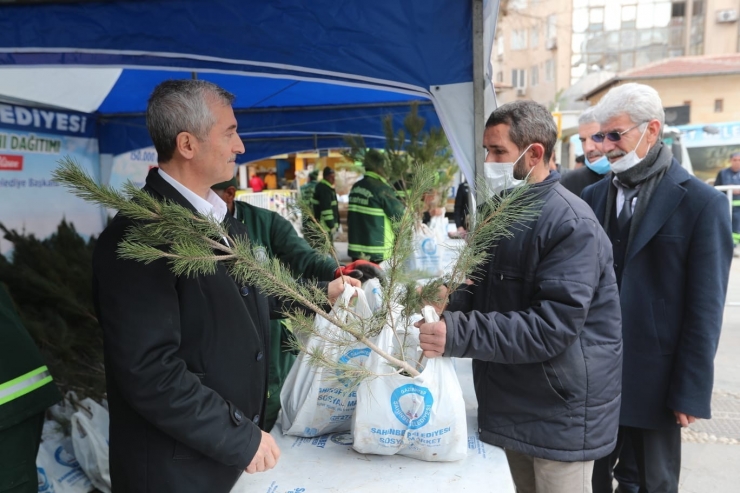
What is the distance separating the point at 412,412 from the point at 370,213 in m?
3.43

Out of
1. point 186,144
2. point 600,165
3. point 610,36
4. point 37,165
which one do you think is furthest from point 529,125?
point 610,36

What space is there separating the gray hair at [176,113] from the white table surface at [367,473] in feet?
3.12

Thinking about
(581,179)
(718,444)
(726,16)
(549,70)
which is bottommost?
(718,444)

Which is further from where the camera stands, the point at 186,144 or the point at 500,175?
the point at 500,175

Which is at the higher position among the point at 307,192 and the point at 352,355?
the point at 307,192

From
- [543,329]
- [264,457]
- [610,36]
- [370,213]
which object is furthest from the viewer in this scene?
[610,36]

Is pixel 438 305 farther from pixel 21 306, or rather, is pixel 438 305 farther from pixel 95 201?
pixel 21 306

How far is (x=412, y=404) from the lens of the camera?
1.47 m

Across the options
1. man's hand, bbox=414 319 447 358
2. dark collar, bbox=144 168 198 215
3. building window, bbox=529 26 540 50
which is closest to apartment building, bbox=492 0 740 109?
building window, bbox=529 26 540 50

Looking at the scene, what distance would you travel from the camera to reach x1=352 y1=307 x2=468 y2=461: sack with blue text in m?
1.47

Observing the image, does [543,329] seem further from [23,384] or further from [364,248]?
[364,248]

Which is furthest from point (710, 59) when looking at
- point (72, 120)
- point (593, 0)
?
point (72, 120)

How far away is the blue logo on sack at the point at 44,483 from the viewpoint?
226cm

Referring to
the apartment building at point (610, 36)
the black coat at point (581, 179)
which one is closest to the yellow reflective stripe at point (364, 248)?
the black coat at point (581, 179)
